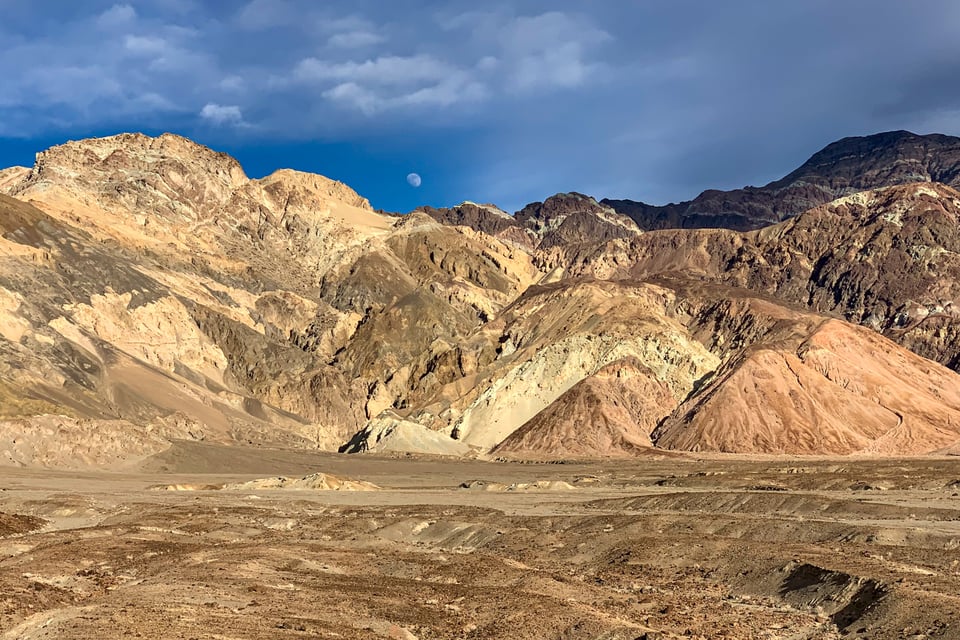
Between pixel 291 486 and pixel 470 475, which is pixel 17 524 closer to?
pixel 291 486

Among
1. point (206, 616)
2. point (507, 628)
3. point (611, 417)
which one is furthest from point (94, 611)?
point (611, 417)

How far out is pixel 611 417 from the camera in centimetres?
15225

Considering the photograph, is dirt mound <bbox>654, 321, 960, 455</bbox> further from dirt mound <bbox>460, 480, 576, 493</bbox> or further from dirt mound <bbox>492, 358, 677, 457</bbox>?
dirt mound <bbox>460, 480, 576, 493</bbox>

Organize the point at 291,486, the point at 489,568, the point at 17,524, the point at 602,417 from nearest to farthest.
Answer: the point at 489,568 → the point at 17,524 → the point at 291,486 → the point at 602,417

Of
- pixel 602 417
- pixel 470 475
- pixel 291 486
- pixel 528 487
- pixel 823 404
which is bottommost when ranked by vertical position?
pixel 470 475

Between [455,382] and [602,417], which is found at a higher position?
[455,382]

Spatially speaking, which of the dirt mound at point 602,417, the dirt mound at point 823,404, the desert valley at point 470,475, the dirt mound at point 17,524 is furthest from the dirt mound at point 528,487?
the dirt mound at point 823,404

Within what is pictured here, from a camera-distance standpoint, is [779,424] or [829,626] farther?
[779,424]

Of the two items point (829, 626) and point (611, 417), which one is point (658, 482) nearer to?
point (611, 417)

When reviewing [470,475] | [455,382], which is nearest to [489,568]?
[470,475]

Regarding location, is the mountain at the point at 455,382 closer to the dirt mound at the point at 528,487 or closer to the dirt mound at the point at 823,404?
the dirt mound at the point at 823,404

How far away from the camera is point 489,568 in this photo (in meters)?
37.2

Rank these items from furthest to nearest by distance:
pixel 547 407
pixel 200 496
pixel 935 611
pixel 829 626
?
1. pixel 547 407
2. pixel 200 496
3. pixel 829 626
4. pixel 935 611

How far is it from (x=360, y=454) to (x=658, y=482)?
208 feet
